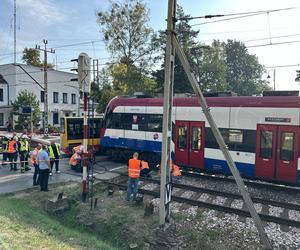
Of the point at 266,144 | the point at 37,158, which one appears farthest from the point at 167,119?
the point at 37,158

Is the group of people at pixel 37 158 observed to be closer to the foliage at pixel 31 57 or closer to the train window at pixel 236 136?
the train window at pixel 236 136

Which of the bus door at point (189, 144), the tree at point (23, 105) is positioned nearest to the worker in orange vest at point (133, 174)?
the bus door at point (189, 144)

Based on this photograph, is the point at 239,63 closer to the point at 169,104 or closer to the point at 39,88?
the point at 39,88

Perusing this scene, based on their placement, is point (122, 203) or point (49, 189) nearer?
point (122, 203)

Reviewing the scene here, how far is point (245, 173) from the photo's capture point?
13.3 m

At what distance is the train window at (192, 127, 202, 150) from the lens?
14664 mm

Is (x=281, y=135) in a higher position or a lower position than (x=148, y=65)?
lower

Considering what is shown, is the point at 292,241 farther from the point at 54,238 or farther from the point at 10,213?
the point at 10,213

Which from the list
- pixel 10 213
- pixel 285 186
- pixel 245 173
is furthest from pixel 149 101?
pixel 10 213

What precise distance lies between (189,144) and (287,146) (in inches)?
172

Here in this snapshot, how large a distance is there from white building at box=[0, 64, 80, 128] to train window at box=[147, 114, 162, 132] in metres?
26.0

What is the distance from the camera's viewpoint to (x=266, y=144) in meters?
12.7

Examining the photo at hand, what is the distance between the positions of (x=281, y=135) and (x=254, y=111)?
1434 mm

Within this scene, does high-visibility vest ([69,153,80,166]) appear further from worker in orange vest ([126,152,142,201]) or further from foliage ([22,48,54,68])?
foliage ([22,48,54,68])
